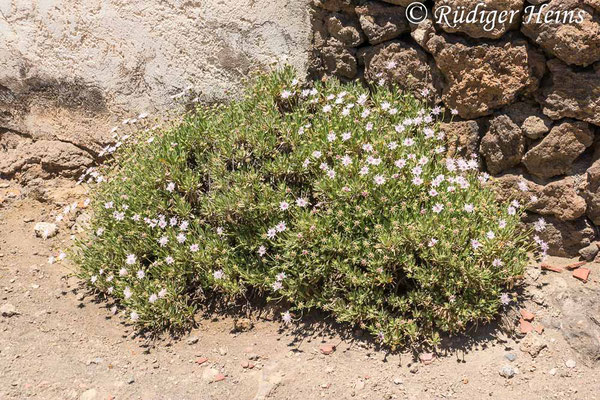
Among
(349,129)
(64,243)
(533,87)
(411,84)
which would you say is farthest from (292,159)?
(64,243)

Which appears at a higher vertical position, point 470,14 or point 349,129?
point 470,14

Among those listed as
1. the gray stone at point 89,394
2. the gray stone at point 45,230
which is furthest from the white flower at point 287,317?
the gray stone at point 45,230

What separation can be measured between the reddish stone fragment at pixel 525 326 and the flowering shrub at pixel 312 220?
6.7 inches

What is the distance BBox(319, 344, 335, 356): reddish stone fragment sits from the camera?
3469 mm

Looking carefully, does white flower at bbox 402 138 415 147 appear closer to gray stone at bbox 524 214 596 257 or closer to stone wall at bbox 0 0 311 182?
gray stone at bbox 524 214 596 257

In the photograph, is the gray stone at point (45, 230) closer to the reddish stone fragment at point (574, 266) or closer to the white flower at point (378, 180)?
the white flower at point (378, 180)

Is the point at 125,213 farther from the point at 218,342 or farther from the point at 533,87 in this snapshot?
the point at 533,87

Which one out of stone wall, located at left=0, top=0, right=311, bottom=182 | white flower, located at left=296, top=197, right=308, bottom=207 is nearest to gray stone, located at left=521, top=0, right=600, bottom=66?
white flower, located at left=296, top=197, right=308, bottom=207

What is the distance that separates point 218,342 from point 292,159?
1215 millimetres

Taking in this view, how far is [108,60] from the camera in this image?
4898 millimetres

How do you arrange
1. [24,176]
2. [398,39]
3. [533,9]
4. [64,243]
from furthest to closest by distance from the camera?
[24,176], [64,243], [398,39], [533,9]

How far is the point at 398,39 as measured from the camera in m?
4.09
